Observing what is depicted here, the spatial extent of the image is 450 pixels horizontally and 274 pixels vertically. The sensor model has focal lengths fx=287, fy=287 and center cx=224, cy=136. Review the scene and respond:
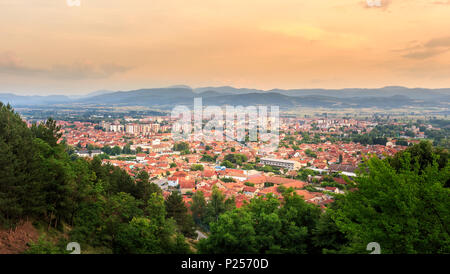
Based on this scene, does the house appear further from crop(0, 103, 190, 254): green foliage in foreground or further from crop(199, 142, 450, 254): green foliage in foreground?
crop(199, 142, 450, 254): green foliage in foreground

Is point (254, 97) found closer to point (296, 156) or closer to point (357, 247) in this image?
point (296, 156)

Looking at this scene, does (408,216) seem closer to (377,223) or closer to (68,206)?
(377,223)

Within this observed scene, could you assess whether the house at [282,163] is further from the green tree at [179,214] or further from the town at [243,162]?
the green tree at [179,214]

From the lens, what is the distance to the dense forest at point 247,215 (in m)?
4.31

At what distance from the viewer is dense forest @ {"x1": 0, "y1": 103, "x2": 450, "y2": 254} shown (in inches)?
170

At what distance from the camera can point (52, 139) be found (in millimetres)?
10023

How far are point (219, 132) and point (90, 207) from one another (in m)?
47.3

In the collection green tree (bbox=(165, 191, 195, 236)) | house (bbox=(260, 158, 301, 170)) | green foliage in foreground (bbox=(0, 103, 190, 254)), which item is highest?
green foliage in foreground (bbox=(0, 103, 190, 254))

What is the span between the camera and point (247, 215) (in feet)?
21.1

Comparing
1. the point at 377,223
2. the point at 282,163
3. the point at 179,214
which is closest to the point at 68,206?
the point at 179,214

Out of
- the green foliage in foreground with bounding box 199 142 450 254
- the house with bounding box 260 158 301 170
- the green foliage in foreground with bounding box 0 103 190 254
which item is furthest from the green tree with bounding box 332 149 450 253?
the house with bounding box 260 158 301 170

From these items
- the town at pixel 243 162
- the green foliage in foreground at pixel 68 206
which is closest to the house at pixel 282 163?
the town at pixel 243 162

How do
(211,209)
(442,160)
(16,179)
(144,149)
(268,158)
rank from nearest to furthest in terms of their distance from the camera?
(16,179) → (442,160) → (211,209) → (268,158) → (144,149)
